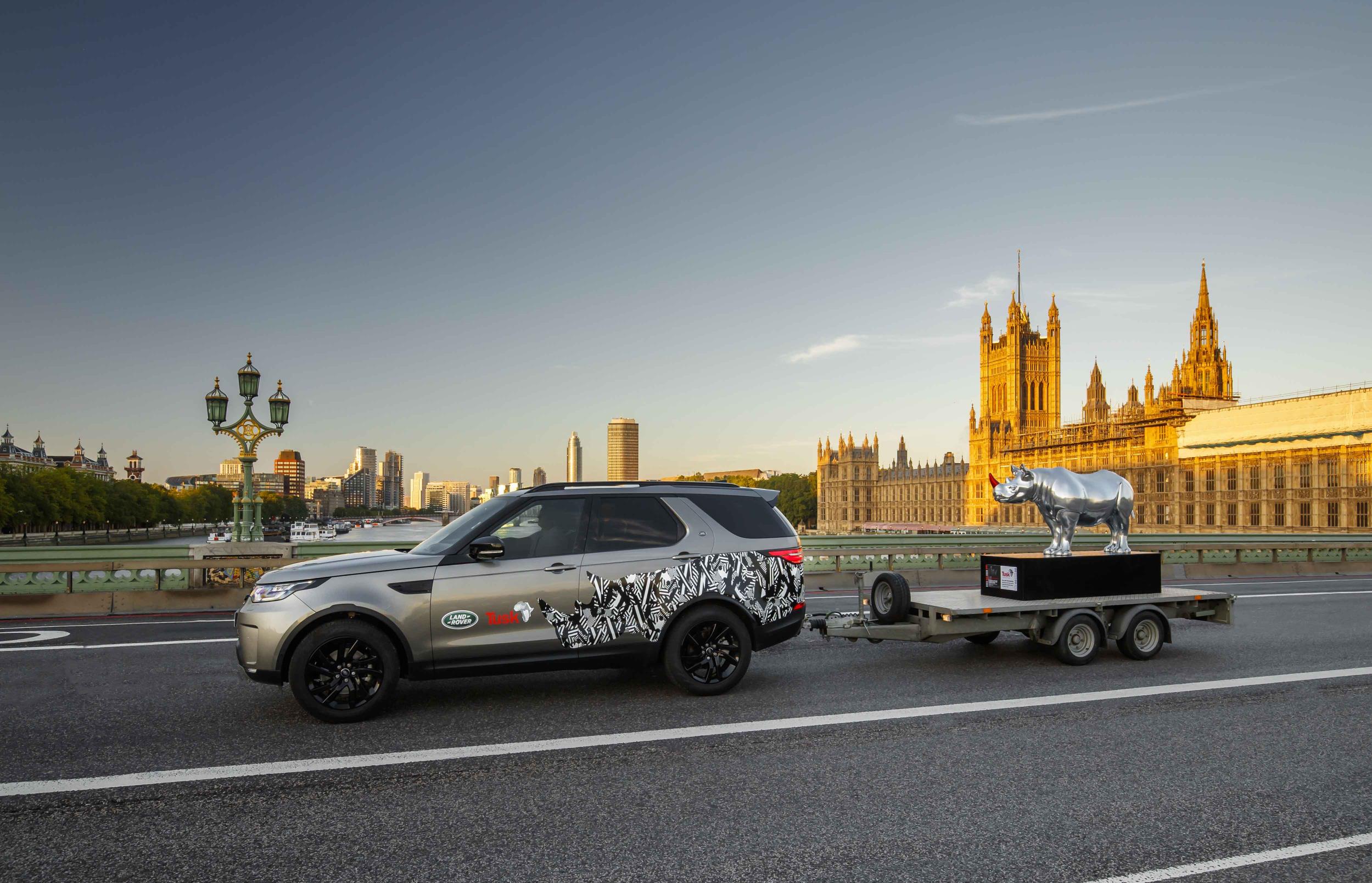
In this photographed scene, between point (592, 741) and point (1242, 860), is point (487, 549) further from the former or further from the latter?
point (1242, 860)

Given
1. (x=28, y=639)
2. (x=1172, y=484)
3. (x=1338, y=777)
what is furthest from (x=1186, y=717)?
(x=1172, y=484)

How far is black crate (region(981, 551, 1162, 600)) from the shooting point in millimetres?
10305

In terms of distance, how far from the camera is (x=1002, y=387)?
157125 mm

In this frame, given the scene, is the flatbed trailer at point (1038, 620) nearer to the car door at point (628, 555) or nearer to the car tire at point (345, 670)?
the car door at point (628, 555)

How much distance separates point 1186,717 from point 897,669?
296cm

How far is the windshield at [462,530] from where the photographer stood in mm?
8188

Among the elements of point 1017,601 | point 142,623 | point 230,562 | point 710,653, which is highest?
point 1017,601

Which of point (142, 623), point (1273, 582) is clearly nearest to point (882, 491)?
point (1273, 582)

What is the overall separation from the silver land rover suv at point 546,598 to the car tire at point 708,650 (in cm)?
1

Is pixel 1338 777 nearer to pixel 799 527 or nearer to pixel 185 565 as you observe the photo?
pixel 185 565

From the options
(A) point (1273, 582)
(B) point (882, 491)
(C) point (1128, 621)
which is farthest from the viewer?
(B) point (882, 491)

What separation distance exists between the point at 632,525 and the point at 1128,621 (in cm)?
614

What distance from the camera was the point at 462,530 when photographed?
27.7 feet

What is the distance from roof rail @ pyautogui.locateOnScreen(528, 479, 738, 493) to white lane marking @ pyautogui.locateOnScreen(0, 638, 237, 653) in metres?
6.09
